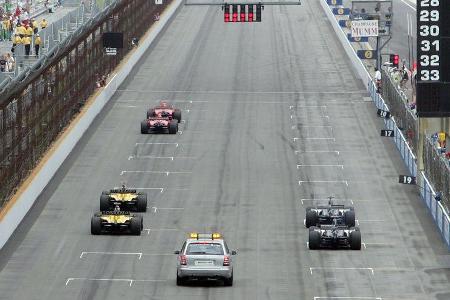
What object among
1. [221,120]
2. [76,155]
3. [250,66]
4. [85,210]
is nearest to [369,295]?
[85,210]

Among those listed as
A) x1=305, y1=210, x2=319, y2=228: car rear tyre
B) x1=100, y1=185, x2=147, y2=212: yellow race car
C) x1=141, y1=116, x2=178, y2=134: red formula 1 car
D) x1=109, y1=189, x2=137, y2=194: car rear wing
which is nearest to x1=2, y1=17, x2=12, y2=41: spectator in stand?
x1=141, y1=116, x2=178, y2=134: red formula 1 car

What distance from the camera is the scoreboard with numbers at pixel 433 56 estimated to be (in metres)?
67.8

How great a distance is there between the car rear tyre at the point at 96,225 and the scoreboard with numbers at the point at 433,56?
1389 centimetres

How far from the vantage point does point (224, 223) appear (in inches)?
2766

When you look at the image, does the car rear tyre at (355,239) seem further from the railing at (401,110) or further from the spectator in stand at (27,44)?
the spectator in stand at (27,44)

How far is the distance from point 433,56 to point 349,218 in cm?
742

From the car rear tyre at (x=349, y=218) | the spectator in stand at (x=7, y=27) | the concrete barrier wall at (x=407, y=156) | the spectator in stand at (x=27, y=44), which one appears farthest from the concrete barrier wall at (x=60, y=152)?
the concrete barrier wall at (x=407, y=156)

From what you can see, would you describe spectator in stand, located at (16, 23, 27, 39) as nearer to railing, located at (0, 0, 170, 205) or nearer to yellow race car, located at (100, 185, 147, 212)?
railing, located at (0, 0, 170, 205)

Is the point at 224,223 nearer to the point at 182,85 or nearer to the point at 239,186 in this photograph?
the point at 239,186

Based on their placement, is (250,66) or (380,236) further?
(250,66)

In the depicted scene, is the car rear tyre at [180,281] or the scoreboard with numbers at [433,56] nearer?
the car rear tyre at [180,281]

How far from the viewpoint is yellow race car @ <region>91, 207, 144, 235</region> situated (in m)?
66.7

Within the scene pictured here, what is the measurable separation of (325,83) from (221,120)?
16.2 metres

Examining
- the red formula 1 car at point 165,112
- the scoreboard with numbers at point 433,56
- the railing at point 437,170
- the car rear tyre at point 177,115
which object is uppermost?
the scoreboard with numbers at point 433,56
